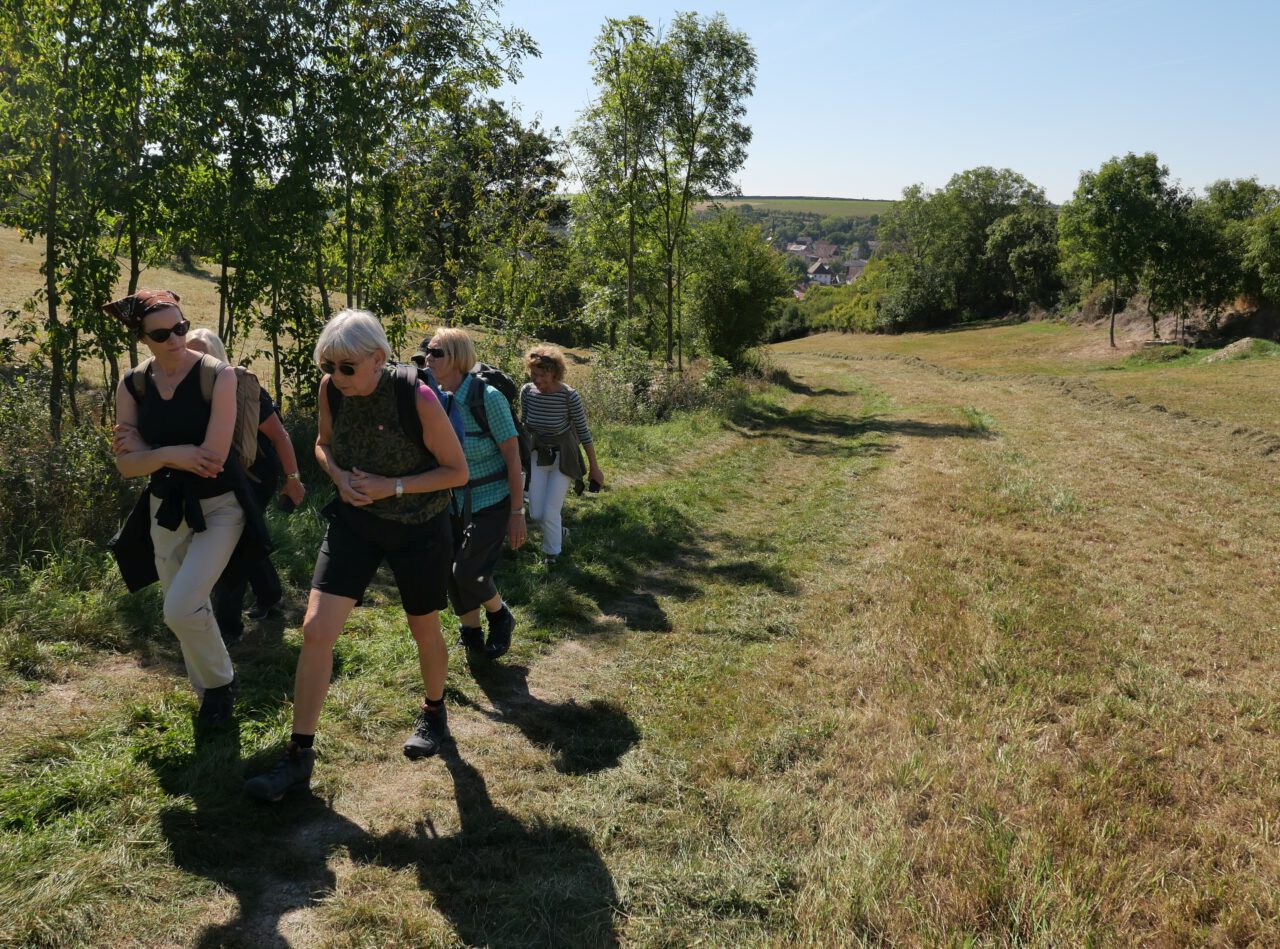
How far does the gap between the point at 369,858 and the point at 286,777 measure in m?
0.56

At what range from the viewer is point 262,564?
431cm

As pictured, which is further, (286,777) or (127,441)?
(127,441)

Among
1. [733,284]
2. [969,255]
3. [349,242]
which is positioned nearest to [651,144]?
[733,284]

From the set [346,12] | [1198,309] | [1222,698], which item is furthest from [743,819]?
[1198,309]

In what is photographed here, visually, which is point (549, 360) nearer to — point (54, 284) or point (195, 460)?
point (195, 460)

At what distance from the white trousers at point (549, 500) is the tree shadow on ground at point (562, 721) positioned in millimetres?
2078

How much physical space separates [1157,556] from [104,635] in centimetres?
883

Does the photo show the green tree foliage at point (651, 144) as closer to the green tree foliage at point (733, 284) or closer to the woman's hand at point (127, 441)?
the green tree foliage at point (733, 284)

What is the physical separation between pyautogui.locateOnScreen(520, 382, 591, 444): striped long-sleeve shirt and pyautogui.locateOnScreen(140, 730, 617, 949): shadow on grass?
146 inches

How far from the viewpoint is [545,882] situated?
9.90 feet

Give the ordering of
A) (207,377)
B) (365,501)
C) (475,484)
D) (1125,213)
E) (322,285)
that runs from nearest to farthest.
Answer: (365,501) → (207,377) → (475,484) → (322,285) → (1125,213)

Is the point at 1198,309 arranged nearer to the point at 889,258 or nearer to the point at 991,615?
the point at 889,258

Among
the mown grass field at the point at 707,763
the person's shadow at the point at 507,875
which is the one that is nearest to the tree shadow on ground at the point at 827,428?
the mown grass field at the point at 707,763

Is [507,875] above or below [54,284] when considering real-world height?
below
